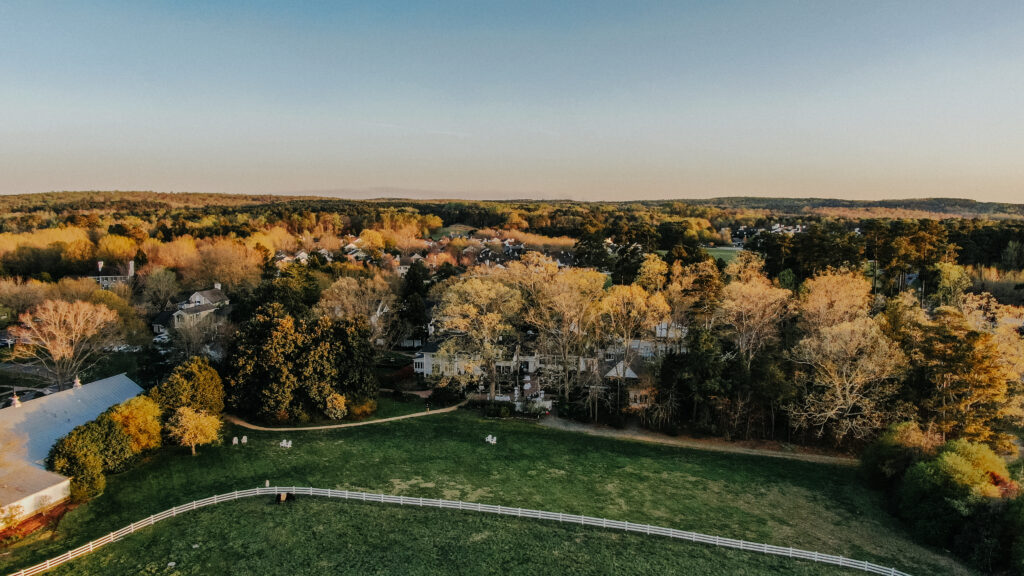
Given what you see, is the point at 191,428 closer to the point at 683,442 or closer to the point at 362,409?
the point at 362,409

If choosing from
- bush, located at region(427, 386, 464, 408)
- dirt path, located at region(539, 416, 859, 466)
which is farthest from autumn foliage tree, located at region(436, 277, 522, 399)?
dirt path, located at region(539, 416, 859, 466)

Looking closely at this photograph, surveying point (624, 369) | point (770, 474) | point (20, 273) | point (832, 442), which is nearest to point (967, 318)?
point (832, 442)

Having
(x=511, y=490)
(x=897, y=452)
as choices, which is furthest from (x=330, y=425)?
(x=897, y=452)

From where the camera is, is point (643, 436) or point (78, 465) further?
point (643, 436)

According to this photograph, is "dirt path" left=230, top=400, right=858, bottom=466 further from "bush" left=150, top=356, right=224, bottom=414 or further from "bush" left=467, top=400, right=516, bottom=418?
"bush" left=150, top=356, right=224, bottom=414

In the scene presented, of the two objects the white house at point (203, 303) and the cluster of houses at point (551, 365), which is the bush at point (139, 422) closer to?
the cluster of houses at point (551, 365)

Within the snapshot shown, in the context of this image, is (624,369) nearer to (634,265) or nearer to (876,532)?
(876,532)

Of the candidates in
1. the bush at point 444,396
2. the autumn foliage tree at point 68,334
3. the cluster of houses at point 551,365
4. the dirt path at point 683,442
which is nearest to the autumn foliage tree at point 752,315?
the cluster of houses at point 551,365
